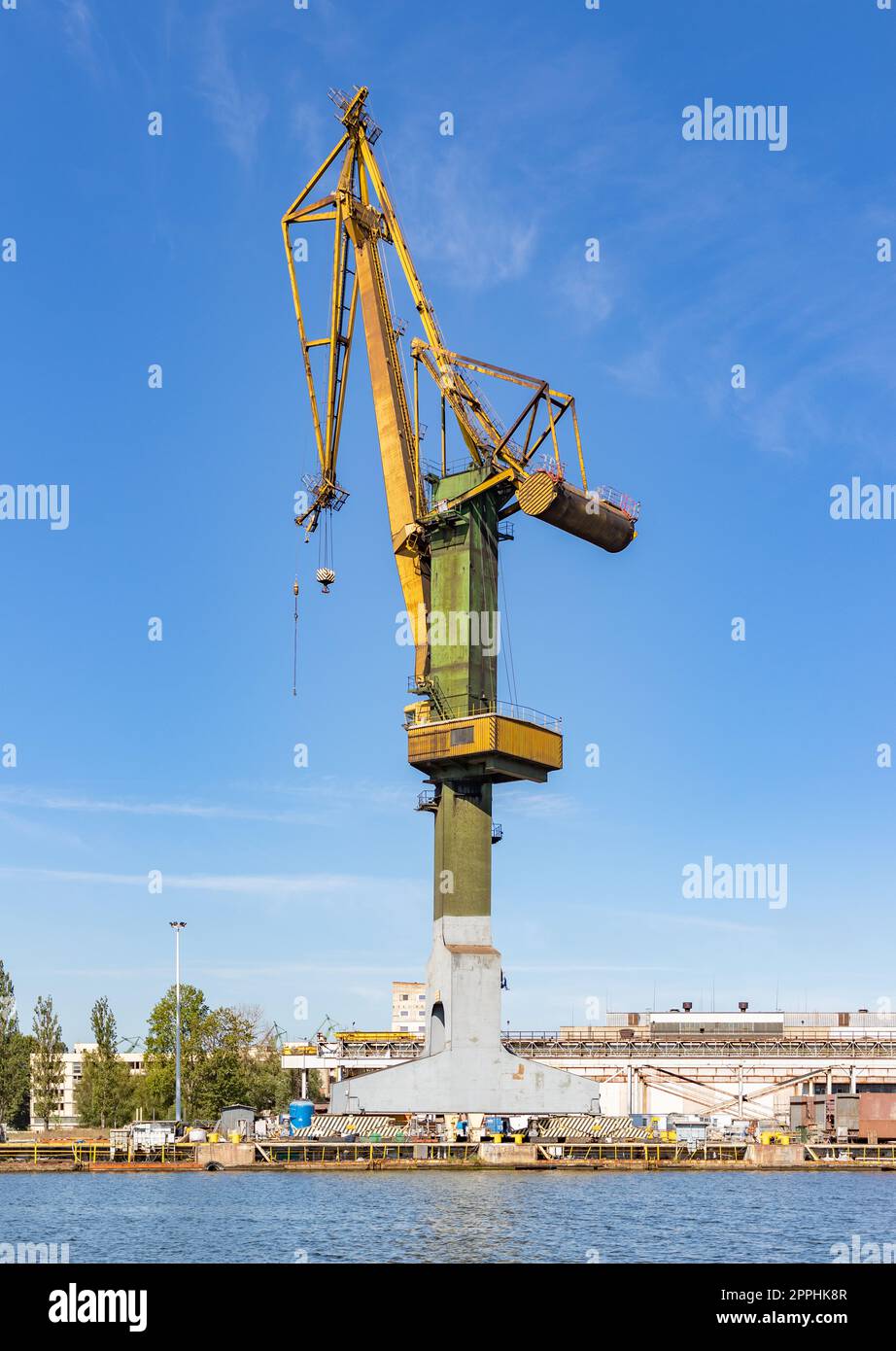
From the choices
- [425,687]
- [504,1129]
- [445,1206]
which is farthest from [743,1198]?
[425,687]

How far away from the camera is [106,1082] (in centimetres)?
12800

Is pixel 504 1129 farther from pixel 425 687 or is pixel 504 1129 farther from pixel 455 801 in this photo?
pixel 425 687

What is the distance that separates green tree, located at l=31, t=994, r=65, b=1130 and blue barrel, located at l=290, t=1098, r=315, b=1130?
158ft

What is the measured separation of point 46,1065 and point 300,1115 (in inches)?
2101

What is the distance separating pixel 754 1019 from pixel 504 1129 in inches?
2426

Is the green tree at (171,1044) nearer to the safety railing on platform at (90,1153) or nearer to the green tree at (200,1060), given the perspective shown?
the green tree at (200,1060)

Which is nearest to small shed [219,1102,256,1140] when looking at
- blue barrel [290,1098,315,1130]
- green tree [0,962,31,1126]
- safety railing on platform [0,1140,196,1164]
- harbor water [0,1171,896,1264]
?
blue barrel [290,1098,315,1130]

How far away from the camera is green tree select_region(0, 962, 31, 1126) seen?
438 feet

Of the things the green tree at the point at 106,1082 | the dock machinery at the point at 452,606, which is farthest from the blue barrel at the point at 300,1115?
the green tree at the point at 106,1082

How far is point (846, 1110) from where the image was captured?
106m

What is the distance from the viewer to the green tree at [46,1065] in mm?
132000

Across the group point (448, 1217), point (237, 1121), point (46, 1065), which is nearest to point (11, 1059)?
point (46, 1065)

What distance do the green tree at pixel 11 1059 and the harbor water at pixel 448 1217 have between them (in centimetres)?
5687

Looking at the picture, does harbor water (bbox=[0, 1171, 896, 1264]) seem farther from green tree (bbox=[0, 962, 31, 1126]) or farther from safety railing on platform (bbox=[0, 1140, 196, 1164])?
green tree (bbox=[0, 962, 31, 1126])
